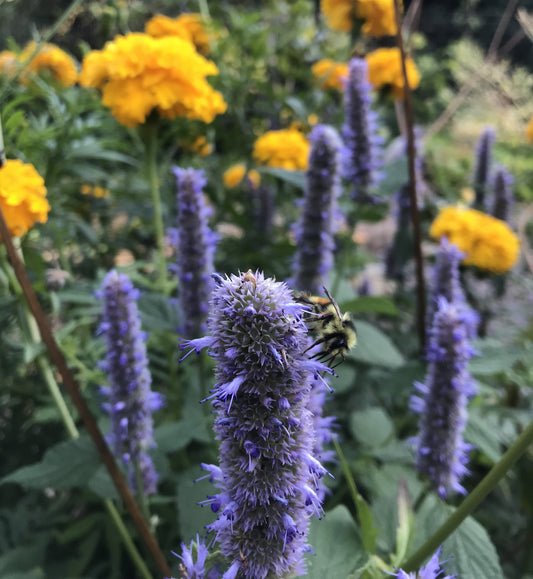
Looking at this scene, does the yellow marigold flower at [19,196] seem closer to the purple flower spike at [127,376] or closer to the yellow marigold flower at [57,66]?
the purple flower spike at [127,376]

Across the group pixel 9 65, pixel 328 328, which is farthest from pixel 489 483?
pixel 9 65

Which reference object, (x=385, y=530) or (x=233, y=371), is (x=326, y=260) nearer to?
(x=385, y=530)

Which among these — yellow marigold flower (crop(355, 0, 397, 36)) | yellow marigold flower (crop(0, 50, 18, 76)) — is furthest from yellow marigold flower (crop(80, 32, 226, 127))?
yellow marigold flower (crop(355, 0, 397, 36))

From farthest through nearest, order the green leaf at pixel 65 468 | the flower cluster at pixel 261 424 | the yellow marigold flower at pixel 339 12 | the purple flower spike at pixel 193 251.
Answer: the yellow marigold flower at pixel 339 12, the purple flower spike at pixel 193 251, the green leaf at pixel 65 468, the flower cluster at pixel 261 424

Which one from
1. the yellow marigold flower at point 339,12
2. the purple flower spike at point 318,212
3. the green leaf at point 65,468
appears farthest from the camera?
the yellow marigold flower at point 339,12

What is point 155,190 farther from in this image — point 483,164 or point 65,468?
point 483,164

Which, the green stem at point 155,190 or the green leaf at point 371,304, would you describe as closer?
the green leaf at point 371,304

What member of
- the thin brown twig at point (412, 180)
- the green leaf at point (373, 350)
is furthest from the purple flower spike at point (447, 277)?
the green leaf at point (373, 350)

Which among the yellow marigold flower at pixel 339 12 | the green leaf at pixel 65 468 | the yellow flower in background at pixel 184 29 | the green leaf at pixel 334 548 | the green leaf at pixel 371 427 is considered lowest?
the green leaf at pixel 371 427

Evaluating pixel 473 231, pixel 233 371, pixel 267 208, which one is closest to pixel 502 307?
pixel 473 231
